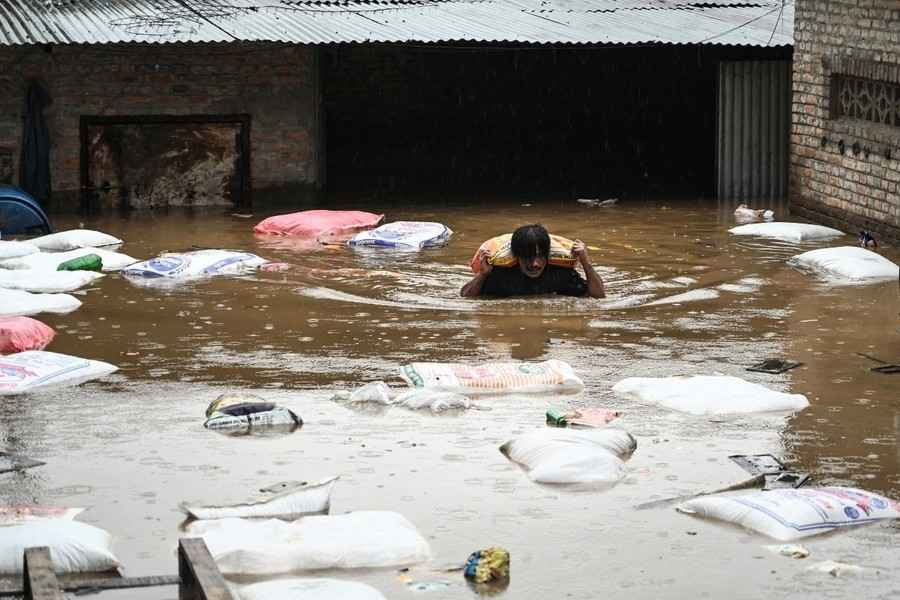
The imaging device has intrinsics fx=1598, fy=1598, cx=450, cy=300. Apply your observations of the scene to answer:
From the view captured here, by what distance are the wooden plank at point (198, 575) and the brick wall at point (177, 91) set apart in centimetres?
1140

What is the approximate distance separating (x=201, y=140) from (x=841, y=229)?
6.58 m

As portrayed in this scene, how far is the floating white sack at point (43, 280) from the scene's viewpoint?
38.0ft

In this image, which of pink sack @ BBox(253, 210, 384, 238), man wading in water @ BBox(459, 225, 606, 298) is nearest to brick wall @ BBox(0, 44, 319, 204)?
pink sack @ BBox(253, 210, 384, 238)

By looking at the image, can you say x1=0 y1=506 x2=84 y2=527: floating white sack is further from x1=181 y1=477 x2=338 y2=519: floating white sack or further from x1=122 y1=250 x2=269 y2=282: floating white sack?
x1=122 y1=250 x2=269 y2=282: floating white sack

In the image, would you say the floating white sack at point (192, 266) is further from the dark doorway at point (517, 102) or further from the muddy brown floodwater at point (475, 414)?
the dark doorway at point (517, 102)

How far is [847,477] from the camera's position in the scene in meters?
7.05

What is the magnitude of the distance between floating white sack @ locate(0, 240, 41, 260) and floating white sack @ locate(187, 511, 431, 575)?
721 centimetres

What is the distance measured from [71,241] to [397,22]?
4865mm

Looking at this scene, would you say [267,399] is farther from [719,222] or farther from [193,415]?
[719,222]

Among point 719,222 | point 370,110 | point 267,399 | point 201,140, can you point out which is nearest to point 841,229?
point 719,222

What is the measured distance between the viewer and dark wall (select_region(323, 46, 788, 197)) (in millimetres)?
21969

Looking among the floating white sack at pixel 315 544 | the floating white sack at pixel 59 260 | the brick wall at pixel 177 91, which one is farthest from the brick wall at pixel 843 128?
the floating white sack at pixel 315 544

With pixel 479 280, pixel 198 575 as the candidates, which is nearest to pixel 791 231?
pixel 479 280

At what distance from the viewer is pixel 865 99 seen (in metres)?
14.4
